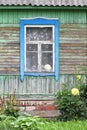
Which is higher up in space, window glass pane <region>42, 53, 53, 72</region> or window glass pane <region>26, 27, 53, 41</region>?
window glass pane <region>26, 27, 53, 41</region>

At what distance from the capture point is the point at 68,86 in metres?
14.4

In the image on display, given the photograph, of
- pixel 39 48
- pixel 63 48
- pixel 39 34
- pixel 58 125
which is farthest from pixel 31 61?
pixel 58 125

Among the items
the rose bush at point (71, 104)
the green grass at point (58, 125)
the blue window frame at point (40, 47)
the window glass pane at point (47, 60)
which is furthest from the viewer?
the window glass pane at point (47, 60)

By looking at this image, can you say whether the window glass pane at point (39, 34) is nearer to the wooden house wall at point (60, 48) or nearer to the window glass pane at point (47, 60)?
the wooden house wall at point (60, 48)

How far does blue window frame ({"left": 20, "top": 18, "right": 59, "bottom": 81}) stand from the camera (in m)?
14.1

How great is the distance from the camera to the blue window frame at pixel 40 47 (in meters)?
14.1

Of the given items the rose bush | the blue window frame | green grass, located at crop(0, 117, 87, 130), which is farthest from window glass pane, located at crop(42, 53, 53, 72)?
green grass, located at crop(0, 117, 87, 130)

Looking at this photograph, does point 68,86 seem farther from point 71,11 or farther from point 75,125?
point 75,125

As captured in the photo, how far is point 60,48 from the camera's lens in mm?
14242

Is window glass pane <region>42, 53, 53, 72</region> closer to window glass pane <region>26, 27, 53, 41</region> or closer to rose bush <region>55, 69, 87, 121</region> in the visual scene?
window glass pane <region>26, 27, 53, 41</region>

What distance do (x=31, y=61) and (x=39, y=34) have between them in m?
0.77

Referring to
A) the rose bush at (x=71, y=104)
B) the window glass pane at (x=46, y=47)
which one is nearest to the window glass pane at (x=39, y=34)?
the window glass pane at (x=46, y=47)

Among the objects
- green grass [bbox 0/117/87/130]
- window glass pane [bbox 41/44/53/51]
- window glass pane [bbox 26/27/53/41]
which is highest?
window glass pane [bbox 26/27/53/41]

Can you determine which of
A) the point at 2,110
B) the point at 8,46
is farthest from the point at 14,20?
the point at 2,110
